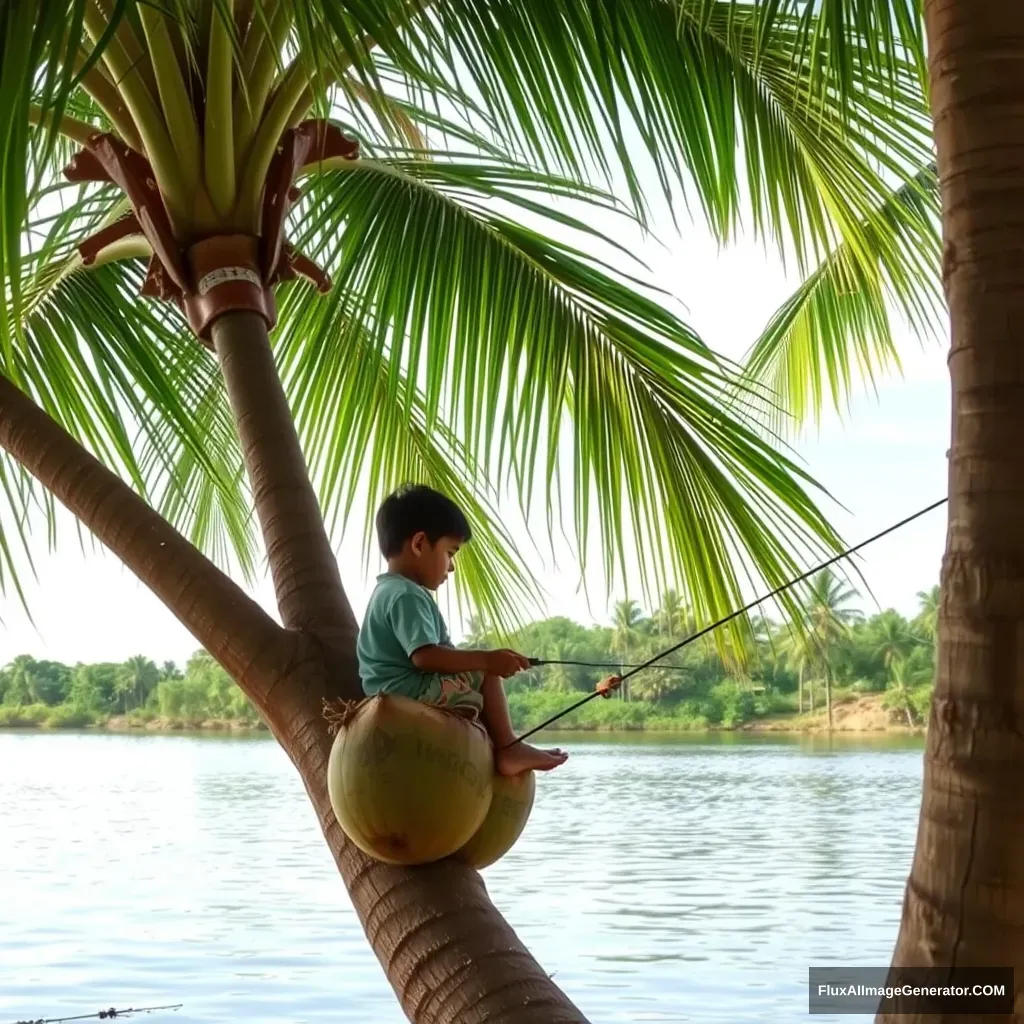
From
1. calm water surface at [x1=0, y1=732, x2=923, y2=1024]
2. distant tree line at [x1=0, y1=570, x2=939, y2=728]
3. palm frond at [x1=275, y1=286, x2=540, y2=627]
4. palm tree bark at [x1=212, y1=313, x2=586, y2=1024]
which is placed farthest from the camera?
distant tree line at [x1=0, y1=570, x2=939, y2=728]

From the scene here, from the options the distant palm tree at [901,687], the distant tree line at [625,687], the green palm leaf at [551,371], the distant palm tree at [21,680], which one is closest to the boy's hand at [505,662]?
the green palm leaf at [551,371]

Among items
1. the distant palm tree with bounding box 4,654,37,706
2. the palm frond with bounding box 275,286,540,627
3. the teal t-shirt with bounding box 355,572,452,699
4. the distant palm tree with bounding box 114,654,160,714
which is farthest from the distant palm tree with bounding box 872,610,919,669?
the teal t-shirt with bounding box 355,572,452,699

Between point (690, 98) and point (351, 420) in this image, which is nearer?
point (690, 98)

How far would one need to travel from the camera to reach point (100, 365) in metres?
2.99

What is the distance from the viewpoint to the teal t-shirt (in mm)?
1679

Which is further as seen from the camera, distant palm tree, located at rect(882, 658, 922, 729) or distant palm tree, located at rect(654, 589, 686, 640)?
distant palm tree, located at rect(882, 658, 922, 729)

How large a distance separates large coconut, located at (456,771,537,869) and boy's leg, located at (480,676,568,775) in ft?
0.05

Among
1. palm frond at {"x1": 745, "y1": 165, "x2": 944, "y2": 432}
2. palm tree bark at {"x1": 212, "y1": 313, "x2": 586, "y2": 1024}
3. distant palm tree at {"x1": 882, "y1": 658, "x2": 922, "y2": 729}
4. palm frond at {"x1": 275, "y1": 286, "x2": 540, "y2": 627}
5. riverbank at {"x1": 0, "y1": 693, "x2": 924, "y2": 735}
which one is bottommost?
riverbank at {"x1": 0, "y1": 693, "x2": 924, "y2": 735}

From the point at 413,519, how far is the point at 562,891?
66.6 ft

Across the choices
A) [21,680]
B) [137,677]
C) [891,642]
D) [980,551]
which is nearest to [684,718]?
[891,642]

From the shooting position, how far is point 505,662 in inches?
64.6

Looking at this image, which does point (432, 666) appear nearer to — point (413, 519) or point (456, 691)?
point (456, 691)

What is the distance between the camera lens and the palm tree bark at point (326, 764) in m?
1.43

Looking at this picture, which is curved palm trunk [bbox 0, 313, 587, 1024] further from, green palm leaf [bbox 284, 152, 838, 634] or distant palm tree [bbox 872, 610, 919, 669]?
distant palm tree [bbox 872, 610, 919, 669]
